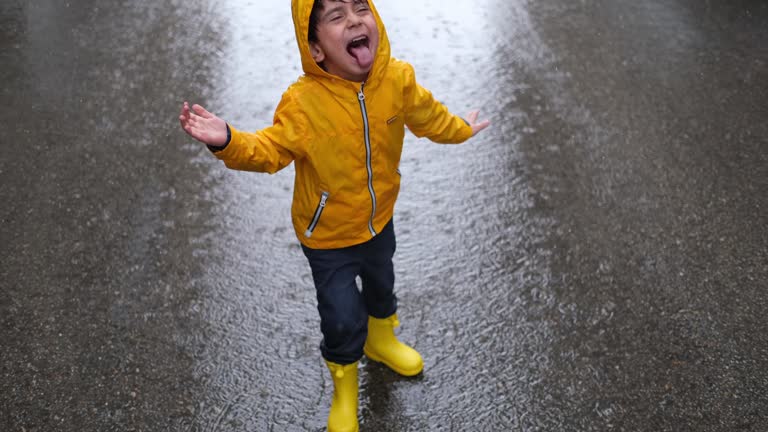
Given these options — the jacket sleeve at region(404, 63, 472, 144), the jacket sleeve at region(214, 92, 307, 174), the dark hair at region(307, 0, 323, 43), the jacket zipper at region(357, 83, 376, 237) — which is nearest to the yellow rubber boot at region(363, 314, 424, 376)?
the jacket zipper at region(357, 83, 376, 237)

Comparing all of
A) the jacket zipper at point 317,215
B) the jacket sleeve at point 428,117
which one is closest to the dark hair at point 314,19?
the jacket sleeve at point 428,117

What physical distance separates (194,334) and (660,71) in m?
2.92

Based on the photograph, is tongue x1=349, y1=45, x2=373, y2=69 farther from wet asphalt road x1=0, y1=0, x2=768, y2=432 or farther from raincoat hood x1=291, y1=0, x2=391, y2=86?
wet asphalt road x1=0, y1=0, x2=768, y2=432

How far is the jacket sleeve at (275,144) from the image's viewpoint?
2207 millimetres

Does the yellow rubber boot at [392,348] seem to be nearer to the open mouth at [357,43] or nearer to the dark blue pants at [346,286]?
the dark blue pants at [346,286]

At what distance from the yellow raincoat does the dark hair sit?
31mm

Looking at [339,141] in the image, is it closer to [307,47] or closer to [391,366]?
[307,47]

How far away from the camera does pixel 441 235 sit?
3490 millimetres

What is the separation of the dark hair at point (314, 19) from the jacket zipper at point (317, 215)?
442mm

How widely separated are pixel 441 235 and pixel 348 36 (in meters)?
1.42

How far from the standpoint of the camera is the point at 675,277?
3270mm

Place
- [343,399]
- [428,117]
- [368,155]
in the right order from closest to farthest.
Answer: [368,155], [428,117], [343,399]

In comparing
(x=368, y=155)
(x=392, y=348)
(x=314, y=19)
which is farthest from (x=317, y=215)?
(x=392, y=348)

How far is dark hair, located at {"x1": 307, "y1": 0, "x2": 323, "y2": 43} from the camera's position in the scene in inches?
87.7
